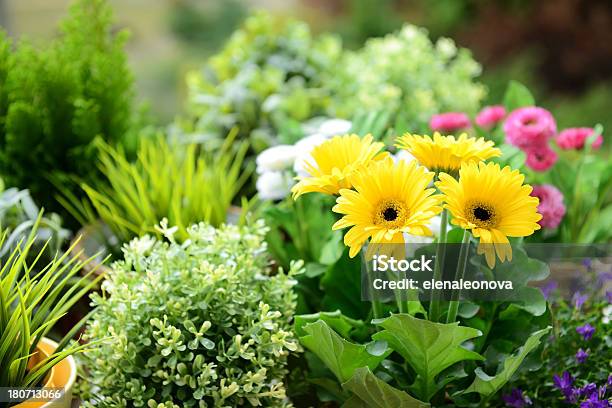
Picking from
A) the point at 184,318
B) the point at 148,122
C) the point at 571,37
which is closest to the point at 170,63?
the point at 571,37

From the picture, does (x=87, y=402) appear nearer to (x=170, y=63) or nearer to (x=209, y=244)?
(x=209, y=244)

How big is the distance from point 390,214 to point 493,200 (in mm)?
94

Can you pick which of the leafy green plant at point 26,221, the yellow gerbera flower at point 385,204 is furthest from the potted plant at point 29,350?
the yellow gerbera flower at point 385,204

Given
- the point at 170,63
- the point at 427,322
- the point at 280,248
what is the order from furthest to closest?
the point at 170,63 → the point at 280,248 → the point at 427,322

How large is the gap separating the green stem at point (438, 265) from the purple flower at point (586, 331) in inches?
7.6

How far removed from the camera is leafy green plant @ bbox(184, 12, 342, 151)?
144 centimetres

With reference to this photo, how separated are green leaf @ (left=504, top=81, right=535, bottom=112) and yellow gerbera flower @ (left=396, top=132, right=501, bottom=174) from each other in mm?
545

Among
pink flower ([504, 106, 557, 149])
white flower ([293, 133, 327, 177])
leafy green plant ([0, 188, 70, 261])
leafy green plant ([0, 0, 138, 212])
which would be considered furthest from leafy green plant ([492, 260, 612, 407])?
leafy green plant ([0, 0, 138, 212])

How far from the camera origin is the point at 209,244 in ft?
2.79


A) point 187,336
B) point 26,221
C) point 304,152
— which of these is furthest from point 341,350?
point 26,221

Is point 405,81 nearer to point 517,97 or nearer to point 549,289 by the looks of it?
point 517,97

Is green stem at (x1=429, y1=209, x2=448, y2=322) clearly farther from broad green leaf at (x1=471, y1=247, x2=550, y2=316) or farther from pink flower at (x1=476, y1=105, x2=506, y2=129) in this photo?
pink flower at (x1=476, y1=105, x2=506, y2=129)

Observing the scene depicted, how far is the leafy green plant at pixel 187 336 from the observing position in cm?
74

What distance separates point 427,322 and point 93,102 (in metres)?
0.73
